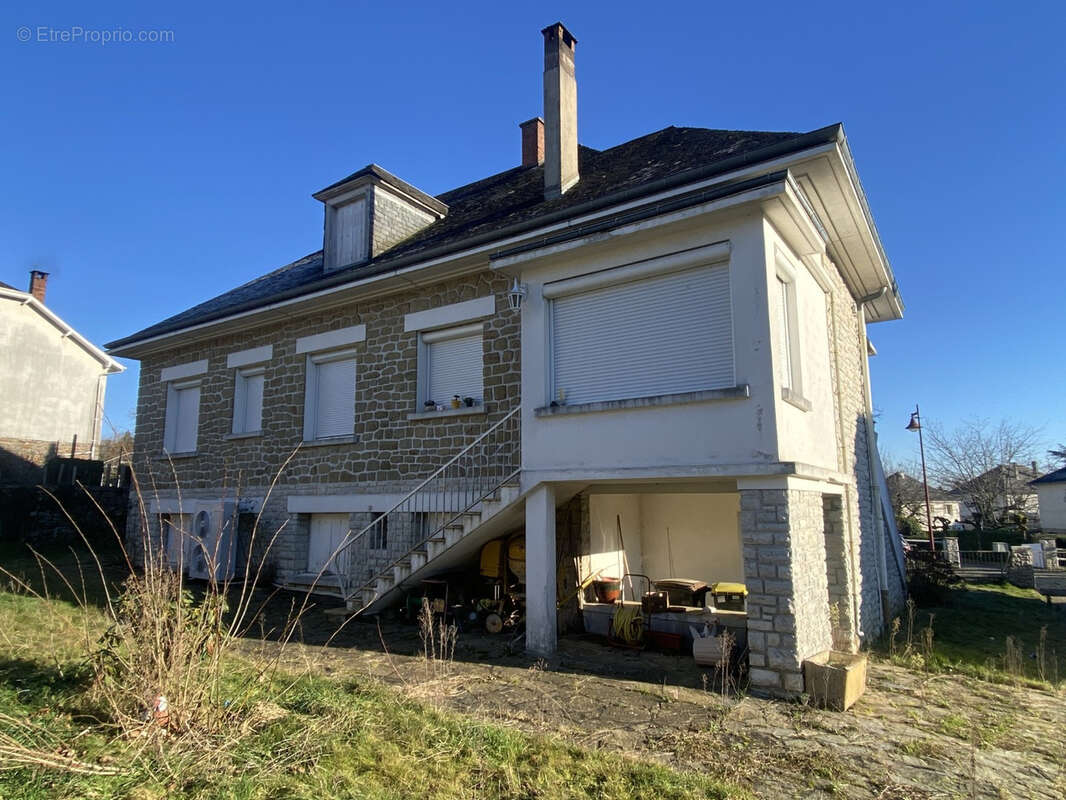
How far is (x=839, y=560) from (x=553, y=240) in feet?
18.1

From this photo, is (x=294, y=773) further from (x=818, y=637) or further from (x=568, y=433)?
(x=818, y=637)

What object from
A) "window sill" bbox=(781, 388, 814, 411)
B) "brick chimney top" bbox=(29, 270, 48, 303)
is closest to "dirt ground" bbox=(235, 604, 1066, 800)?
"window sill" bbox=(781, 388, 814, 411)

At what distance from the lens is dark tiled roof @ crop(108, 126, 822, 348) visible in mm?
8242

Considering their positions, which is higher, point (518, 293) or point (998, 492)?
point (518, 293)

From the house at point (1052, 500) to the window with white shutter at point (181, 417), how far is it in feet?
125

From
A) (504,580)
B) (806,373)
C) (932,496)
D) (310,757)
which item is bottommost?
(310,757)

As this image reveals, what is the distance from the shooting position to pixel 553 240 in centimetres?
774

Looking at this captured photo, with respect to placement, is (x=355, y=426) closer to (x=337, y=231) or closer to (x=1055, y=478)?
(x=337, y=231)

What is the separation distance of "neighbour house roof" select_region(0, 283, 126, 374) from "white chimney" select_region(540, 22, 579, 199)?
776 inches

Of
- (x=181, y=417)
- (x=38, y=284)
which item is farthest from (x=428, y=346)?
(x=38, y=284)

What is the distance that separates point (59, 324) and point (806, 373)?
25553 mm

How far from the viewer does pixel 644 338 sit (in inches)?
291

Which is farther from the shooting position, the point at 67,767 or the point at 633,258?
the point at 633,258

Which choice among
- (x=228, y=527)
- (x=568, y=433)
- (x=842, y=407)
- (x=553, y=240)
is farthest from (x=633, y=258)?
(x=228, y=527)
